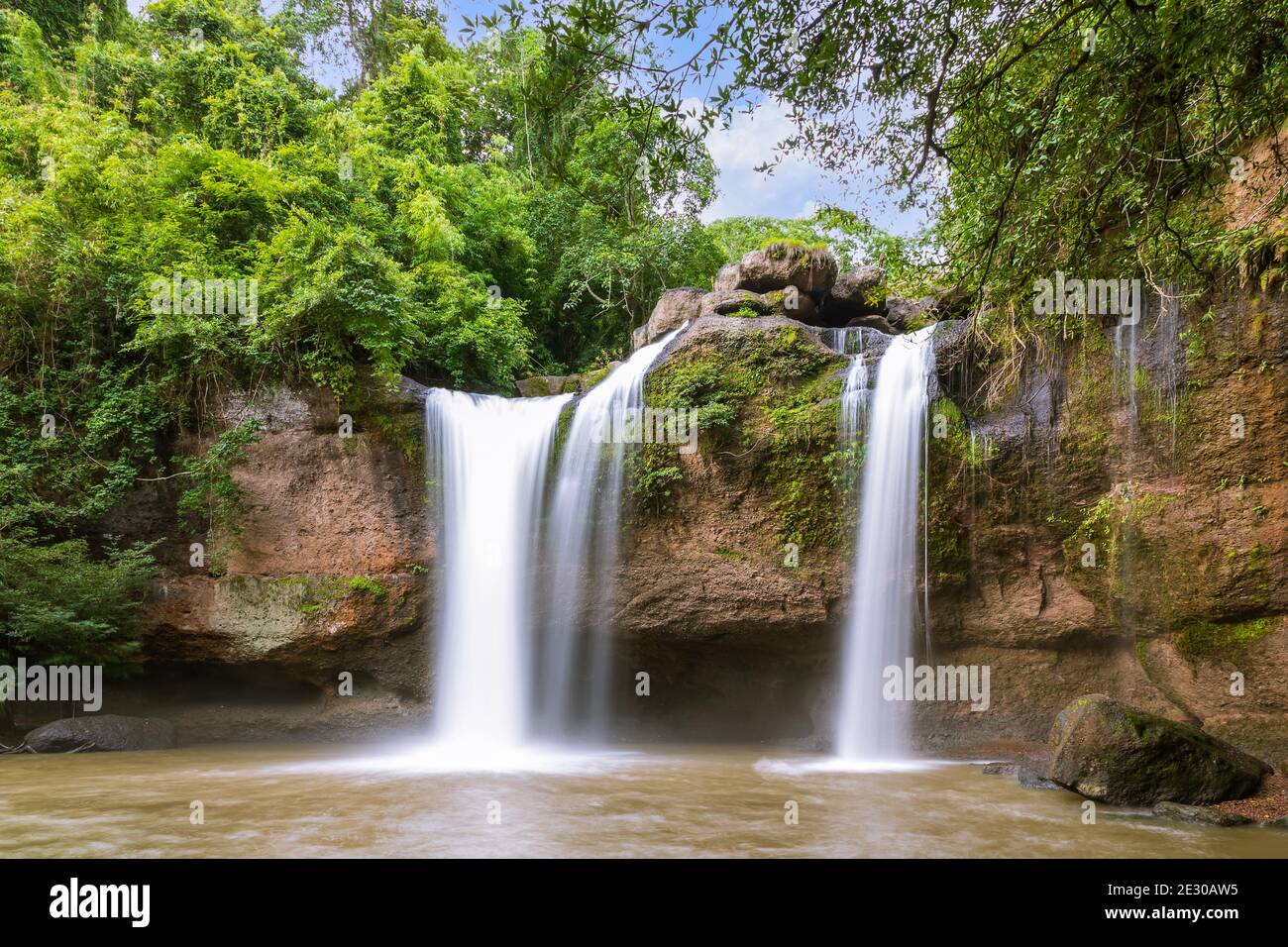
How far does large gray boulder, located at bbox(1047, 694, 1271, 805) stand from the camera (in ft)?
21.0

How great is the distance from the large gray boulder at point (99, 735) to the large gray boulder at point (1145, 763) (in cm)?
1108

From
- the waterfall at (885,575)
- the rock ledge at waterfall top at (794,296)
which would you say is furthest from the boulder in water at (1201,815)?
the rock ledge at waterfall top at (794,296)

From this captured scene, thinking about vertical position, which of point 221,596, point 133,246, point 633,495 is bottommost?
point 221,596

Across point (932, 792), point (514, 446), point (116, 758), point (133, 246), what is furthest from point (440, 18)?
point (932, 792)

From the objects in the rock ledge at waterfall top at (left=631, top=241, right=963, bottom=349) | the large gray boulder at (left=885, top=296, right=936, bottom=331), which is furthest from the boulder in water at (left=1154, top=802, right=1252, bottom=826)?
the large gray boulder at (left=885, top=296, right=936, bottom=331)

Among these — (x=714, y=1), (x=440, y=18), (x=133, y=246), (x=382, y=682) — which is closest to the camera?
(x=714, y=1)

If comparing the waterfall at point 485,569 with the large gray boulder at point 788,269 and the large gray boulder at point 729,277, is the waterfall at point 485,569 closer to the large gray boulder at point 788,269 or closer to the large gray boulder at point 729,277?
the large gray boulder at point 729,277

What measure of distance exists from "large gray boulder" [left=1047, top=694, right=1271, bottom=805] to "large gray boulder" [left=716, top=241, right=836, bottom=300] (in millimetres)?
9719

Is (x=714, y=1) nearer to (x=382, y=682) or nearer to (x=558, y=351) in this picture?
(x=382, y=682)

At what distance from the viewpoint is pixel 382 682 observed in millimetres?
11539

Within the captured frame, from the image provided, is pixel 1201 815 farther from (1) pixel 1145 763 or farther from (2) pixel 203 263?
(2) pixel 203 263

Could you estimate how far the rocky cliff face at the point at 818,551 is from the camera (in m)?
8.22

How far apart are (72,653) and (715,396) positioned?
9593 mm

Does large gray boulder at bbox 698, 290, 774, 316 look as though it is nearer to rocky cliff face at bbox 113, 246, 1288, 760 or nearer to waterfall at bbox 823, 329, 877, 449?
rocky cliff face at bbox 113, 246, 1288, 760
